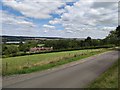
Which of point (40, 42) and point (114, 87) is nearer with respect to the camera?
point (114, 87)

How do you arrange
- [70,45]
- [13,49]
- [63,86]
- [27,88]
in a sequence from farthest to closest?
[70,45]
[13,49]
[63,86]
[27,88]

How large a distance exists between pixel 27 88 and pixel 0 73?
5241 mm

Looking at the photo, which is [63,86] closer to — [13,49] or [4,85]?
[4,85]

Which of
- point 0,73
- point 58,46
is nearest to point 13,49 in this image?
point 58,46

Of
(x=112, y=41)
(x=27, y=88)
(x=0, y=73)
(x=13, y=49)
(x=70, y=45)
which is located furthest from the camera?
(x=70, y=45)

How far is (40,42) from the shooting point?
140875mm

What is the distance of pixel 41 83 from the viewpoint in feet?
35.7

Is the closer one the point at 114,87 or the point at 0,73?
the point at 114,87

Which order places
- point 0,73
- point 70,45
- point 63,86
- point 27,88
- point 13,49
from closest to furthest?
point 27,88 → point 63,86 → point 0,73 → point 13,49 → point 70,45

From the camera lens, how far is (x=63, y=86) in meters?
10.3

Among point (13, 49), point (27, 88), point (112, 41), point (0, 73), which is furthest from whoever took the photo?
point (112, 41)

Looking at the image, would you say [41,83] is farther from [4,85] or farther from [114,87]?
[114,87]

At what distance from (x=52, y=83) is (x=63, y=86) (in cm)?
88

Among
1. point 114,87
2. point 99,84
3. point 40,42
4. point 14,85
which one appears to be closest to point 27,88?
point 14,85
